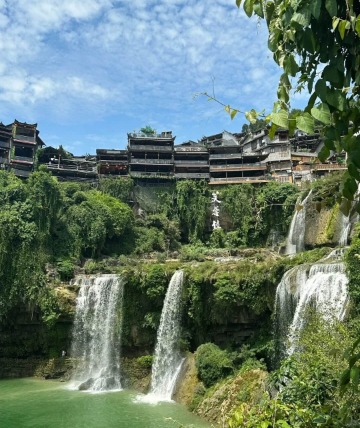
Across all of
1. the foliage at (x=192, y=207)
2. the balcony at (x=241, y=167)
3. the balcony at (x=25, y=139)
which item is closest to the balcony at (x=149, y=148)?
the balcony at (x=241, y=167)

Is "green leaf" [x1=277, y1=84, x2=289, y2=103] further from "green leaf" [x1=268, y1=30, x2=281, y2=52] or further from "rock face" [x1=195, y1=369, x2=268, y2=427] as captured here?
"rock face" [x1=195, y1=369, x2=268, y2=427]

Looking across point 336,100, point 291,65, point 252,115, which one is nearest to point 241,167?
point 252,115

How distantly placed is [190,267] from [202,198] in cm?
2075

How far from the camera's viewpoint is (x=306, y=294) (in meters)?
17.7

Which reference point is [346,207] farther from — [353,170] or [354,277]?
[354,277]

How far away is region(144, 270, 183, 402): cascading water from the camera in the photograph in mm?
21455

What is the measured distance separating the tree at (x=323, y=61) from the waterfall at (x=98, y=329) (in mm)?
24474

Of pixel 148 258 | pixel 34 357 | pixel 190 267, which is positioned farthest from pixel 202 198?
pixel 34 357

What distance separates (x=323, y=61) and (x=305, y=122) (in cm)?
44

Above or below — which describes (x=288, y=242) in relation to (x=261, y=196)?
below

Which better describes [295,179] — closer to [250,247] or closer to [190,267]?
[250,247]

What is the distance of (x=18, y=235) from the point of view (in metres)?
29.6

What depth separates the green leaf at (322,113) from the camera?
1993 millimetres

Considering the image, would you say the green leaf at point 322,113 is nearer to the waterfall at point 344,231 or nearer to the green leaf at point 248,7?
the green leaf at point 248,7
